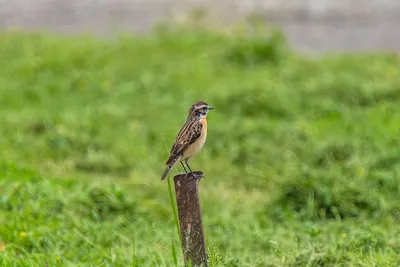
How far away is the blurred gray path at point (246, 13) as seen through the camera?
15.7 metres

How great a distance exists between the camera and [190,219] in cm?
513

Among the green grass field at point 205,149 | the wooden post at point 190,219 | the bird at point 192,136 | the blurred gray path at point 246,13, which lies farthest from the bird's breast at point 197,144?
the blurred gray path at point 246,13

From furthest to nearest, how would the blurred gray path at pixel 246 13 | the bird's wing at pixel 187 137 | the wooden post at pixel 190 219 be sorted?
1. the blurred gray path at pixel 246 13
2. the bird's wing at pixel 187 137
3. the wooden post at pixel 190 219

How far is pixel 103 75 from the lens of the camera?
12328 mm

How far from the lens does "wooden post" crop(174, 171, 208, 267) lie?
16.7 ft

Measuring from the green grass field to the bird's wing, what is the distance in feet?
2.22

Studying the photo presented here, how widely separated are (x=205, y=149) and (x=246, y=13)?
7.03 metres

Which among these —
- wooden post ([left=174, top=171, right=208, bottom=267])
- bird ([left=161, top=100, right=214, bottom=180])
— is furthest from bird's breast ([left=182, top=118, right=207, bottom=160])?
wooden post ([left=174, top=171, right=208, bottom=267])

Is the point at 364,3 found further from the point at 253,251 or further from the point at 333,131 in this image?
the point at 253,251

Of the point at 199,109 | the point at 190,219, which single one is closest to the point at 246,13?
the point at 199,109

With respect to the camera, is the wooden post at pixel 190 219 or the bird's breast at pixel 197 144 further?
the bird's breast at pixel 197 144

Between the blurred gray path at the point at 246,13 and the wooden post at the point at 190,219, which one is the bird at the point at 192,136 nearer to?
the wooden post at the point at 190,219

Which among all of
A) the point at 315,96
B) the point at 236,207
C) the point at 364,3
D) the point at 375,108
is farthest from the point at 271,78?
the point at 364,3

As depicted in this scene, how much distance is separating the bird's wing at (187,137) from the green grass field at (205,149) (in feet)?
2.22
